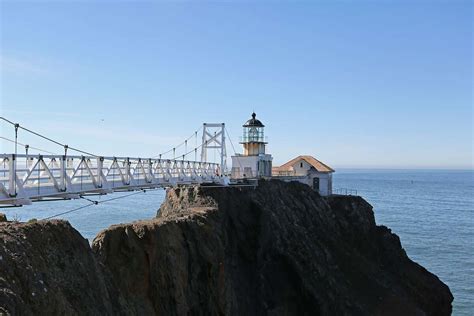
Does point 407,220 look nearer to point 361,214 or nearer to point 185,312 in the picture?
point 361,214

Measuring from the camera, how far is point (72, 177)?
18422mm

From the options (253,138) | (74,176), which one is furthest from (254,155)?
(74,176)

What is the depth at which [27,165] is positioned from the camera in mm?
16234

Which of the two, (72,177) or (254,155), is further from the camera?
(254,155)

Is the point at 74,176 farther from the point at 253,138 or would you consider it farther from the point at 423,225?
the point at 423,225

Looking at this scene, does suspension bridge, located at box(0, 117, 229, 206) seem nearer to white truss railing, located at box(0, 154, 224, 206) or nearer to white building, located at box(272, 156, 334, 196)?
white truss railing, located at box(0, 154, 224, 206)

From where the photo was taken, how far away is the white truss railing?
15.1 meters

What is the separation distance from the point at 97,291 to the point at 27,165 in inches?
171

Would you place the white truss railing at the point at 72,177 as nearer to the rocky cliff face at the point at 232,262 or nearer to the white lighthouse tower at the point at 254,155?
the rocky cliff face at the point at 232,262

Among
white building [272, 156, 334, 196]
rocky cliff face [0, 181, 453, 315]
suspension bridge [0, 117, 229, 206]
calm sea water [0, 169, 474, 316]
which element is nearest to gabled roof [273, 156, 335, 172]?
white building [272, 156, 334, 196]

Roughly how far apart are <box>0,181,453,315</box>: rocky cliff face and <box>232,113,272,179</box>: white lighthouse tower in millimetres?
5258

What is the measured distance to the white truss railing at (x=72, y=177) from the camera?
15.1 meters

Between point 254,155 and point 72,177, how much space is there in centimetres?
3296

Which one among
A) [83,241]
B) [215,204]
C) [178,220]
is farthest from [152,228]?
[215,204]
